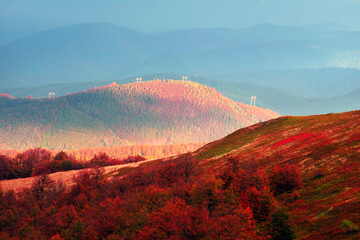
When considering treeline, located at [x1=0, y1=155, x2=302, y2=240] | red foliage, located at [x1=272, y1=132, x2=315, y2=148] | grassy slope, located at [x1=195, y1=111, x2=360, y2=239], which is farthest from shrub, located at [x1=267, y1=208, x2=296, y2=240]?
red foliage, located at [x1=272, y1=132, x2=315, y2=148]

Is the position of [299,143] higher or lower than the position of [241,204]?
higher

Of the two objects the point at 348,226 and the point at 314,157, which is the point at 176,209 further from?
the point at 314,157

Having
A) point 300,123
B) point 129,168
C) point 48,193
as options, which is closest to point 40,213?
point 48,193

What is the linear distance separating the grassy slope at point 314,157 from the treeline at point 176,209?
10.6ft

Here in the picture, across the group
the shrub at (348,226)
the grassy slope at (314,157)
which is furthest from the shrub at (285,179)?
the shrub at (348,226)

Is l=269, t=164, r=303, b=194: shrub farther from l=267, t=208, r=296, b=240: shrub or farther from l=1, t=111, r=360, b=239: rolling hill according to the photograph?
l=267, t=208, r=296, b=240: shrub

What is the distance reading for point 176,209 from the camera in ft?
201

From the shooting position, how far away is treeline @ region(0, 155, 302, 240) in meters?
53.3

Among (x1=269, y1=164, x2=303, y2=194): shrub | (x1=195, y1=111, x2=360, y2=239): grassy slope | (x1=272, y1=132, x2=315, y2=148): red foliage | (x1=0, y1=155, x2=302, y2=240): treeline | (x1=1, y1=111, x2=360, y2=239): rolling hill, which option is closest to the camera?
(x1=195, y1=111, x2=360, y2=239): grassy slope

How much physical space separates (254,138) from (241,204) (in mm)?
60436

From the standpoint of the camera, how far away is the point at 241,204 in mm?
62406

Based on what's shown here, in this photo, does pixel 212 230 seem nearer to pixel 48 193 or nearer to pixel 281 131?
pixel 281 131

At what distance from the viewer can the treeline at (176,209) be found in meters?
53.3

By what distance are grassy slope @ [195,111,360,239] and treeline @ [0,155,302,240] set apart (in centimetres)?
324
